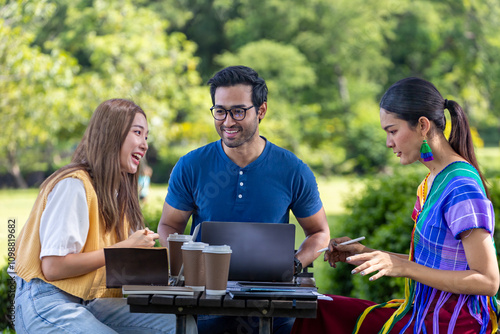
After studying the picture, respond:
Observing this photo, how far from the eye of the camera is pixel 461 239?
2.22 m

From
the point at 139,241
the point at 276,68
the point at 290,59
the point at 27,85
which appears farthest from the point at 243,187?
the point at 290,59

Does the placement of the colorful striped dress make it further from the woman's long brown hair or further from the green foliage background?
the green foliage background

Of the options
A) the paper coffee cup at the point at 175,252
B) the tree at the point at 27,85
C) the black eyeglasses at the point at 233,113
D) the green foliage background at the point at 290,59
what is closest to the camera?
the paper coffee cup at the point at 175,252

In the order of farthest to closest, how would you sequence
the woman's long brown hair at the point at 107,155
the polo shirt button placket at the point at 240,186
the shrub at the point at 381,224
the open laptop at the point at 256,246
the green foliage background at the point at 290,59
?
the green foliage background at the point at 290,59 → the shrub at the point at 381,224 → the polo shirt button placket at the point at 240,186 → the woman's long brown hair at the point at 107,155 → the open laptop at the point at 256,246

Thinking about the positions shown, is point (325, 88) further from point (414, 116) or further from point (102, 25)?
point (414, 116)

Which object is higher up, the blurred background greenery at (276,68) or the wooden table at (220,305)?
the blurred background greenery at (276,68)

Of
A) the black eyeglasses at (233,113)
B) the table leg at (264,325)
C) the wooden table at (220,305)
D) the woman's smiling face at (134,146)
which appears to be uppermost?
the black eyeglasses at (233,113)

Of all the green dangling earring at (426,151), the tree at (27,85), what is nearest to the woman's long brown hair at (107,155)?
the green dangling earring at (426,151)

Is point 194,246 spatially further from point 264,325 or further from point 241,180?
point 241,180

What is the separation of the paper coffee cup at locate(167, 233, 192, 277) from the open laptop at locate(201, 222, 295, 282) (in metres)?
0.14

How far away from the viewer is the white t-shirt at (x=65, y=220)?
2.35 m

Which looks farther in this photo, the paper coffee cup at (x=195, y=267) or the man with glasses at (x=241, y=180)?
the man with glasses at (x=241, y=180)

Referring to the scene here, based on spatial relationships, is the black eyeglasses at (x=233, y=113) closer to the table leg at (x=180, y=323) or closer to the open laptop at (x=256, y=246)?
the open laptop at (x=256, y=246)

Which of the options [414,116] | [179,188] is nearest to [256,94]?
[179,188]
